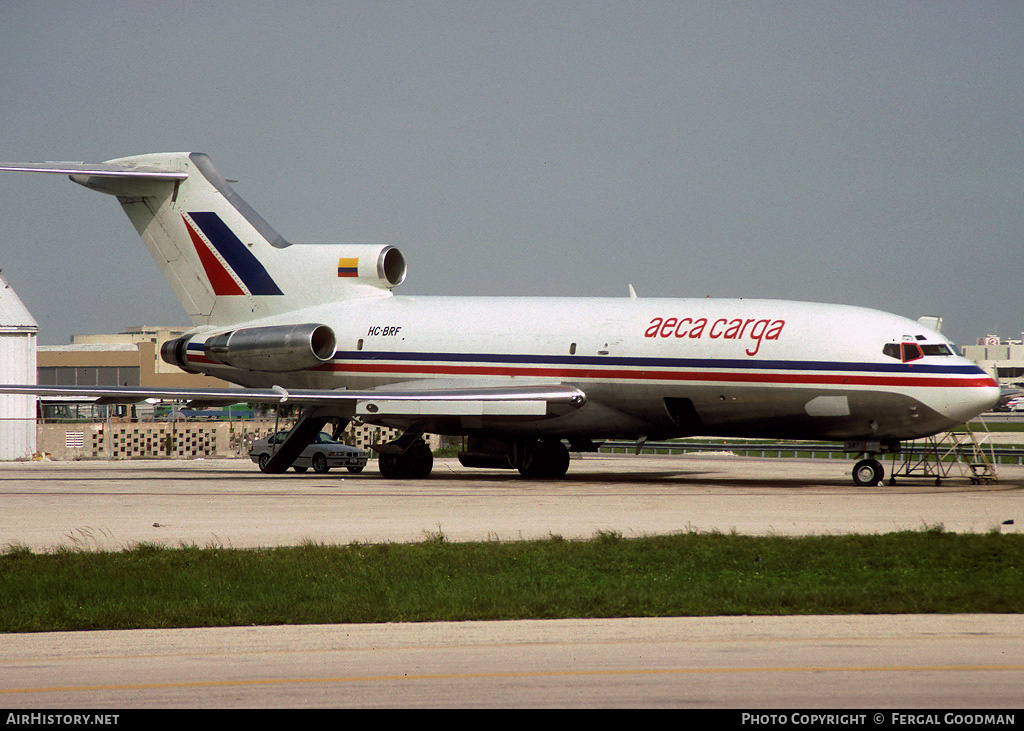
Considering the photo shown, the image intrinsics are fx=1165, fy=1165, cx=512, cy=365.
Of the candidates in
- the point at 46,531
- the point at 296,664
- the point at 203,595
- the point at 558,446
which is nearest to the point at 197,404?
the point at 558,446

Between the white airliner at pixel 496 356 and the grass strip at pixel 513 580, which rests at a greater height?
the white airliner at pixel 496 356

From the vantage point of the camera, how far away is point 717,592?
12352mm

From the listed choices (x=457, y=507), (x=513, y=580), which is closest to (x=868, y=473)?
(x=457, y=507)

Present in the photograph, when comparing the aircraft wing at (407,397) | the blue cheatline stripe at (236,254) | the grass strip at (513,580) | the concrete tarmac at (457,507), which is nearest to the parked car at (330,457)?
the concrete tarmac at (457,507)

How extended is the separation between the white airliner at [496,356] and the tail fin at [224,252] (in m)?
0.05

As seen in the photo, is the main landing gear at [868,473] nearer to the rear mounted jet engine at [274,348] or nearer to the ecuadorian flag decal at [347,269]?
the rear mounted jet engine at [274,348]

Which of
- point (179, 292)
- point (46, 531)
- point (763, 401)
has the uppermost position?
point (179, 292)

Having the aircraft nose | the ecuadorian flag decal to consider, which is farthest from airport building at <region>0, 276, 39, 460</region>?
the aircraft nose

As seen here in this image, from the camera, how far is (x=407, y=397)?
104 feet

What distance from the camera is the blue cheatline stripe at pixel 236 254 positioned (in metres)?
36.4

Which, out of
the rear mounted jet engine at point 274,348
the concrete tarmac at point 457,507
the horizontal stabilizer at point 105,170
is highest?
the horizontal stabilizer at point 105,170

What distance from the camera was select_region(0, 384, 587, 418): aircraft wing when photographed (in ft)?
101

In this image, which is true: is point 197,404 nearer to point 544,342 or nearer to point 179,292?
point 179,292
